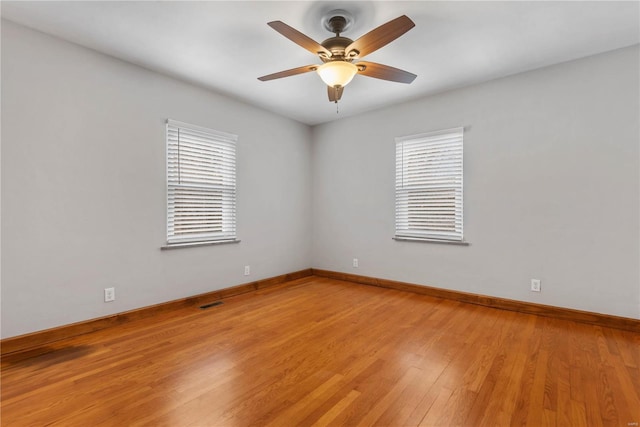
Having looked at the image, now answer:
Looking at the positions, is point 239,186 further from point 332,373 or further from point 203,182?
point 332,373

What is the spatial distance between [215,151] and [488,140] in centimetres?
336

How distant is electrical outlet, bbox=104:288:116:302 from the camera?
292 centimetres

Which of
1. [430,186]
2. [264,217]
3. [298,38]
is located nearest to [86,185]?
[264,217]

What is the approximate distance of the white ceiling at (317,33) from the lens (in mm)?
2242

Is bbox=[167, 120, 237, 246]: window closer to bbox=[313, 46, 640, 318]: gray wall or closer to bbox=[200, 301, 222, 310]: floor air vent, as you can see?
bbox=[200, 301, 222, 310]: floor air vent

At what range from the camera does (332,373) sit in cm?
208

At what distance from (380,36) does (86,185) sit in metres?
2.85

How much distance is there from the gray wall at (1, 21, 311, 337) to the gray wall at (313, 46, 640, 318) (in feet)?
9.03

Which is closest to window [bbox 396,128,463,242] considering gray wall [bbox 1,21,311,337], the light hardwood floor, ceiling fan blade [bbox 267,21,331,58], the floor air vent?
the light hardwood floor

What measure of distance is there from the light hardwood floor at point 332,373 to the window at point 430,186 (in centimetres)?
119

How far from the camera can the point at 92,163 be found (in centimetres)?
283

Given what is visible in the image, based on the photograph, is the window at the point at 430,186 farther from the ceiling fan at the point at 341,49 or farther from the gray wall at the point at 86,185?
the gray wall at the point at 86,185

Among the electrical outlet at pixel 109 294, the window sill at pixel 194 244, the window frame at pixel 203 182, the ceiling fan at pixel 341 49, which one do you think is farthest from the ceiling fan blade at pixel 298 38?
the electrical outlet at pixel 109 294

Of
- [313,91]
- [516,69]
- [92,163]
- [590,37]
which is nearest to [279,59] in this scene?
[313,91]
